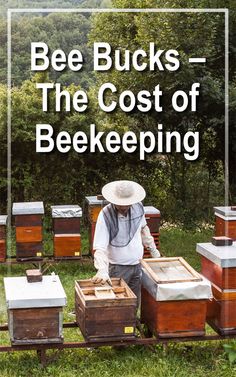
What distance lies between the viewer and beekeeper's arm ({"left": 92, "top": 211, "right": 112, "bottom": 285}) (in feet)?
19.3

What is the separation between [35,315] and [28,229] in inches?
159

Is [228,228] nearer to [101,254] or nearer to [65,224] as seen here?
[65,224]

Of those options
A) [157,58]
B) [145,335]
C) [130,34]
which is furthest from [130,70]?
[145,335]

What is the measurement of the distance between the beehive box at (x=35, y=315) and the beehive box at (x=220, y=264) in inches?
53.5

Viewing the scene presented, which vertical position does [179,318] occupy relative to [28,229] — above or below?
below

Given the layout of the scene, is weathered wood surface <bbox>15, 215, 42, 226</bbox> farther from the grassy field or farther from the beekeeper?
the beekeeper

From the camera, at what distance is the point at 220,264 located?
577 cm

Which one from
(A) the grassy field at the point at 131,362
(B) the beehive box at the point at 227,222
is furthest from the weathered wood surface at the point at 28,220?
(A) the grassy field at the point at 131,362

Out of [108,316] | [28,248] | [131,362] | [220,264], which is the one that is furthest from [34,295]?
[28,248]

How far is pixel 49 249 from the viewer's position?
11.4 m

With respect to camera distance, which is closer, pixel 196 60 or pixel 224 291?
pixel 224 291

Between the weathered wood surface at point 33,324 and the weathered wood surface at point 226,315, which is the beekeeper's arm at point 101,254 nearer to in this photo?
the weathered wood surface at point 33,324

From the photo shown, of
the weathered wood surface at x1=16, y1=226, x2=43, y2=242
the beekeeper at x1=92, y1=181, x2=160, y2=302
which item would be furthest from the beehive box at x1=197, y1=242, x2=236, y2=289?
the weathered wood surface at x1=16, y1=226, x2=43, y2=242

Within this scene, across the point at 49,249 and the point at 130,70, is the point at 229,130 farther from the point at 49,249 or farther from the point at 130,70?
the point at 49,249
